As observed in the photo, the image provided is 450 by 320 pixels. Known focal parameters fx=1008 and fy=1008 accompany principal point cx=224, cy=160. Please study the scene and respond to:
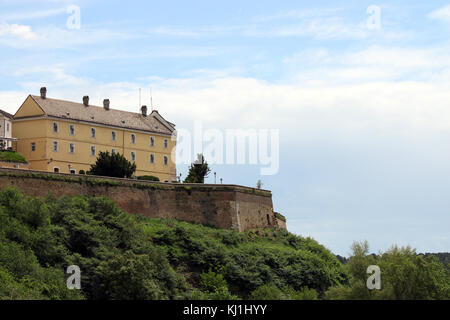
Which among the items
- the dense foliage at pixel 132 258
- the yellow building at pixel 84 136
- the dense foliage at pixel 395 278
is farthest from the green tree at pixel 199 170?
the dense foliage at pixel 395 278

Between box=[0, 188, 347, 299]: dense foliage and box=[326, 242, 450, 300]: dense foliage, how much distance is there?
5.61 metres

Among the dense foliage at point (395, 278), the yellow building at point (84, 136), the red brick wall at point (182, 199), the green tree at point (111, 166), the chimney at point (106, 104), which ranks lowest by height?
the dense foliage at point (395, 278)

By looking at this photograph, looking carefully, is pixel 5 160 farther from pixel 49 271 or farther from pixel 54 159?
pixel 49 271

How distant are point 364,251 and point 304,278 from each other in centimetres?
950

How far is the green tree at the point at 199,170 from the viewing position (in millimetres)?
90688

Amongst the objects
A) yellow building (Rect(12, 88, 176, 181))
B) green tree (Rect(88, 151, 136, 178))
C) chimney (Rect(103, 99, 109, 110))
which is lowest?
green tree (Rect(88, 151, 136, 178))

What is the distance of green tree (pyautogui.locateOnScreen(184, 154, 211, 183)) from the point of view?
90688 millimetres

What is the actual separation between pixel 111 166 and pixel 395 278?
28.1 meters

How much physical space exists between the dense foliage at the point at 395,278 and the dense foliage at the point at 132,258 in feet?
18.4

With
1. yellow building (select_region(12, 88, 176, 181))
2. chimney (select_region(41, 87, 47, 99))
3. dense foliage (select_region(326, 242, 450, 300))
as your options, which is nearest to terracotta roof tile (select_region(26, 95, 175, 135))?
yellow building (select_region(12, 88, 176, 181))
